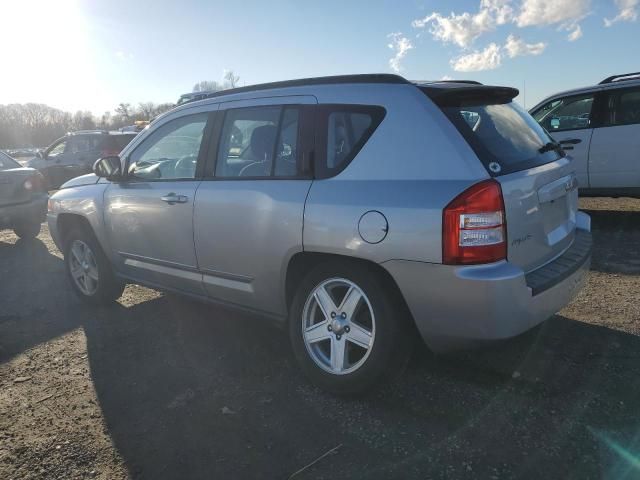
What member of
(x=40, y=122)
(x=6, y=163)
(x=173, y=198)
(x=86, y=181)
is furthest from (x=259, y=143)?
(x=40, y=122)

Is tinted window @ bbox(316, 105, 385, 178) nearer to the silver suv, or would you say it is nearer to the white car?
the silver suv

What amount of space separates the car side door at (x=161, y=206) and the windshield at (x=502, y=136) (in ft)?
6.30

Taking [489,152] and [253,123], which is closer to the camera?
[489,152]

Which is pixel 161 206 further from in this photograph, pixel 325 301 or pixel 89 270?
pixel 325 301

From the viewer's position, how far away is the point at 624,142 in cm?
704

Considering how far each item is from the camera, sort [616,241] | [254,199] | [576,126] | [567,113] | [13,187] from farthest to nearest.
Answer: [13,187], [567,113], [576,126], [616,241], [254,199]

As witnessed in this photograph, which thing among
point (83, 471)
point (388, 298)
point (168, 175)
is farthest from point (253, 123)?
point (83, 471)

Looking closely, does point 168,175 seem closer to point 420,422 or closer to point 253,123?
point 253,123

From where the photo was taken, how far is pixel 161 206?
3957 millimetres

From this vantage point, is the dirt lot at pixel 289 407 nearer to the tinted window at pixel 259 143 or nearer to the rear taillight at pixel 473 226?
the rear taillight at pixel 473 226

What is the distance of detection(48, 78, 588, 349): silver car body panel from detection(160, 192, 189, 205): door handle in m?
0.05

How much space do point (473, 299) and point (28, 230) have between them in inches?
320

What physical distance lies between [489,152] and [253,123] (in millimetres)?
1625

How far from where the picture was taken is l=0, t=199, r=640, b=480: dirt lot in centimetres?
251
